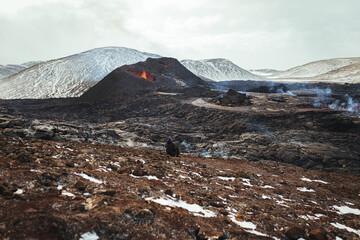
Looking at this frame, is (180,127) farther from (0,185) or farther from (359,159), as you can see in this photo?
(0,185)

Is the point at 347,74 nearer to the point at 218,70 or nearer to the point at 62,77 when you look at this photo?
the point at 218,70

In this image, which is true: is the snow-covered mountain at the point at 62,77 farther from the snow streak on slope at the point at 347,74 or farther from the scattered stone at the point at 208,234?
the snow streak on slope at the point at 347,74

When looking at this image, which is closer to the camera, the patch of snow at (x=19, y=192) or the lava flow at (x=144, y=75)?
the patch of snow at (x=19, y=192)

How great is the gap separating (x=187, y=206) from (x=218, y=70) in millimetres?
132259

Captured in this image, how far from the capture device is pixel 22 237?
206 centimetres

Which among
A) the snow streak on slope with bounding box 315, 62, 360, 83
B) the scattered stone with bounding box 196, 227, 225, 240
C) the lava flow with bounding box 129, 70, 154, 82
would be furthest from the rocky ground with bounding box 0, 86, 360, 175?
the snow streak on slope with bounding box 315, 62, 360, 83

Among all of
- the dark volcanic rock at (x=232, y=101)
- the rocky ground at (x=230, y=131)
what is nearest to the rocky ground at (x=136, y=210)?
the rocky ground at (x=230, y=131)

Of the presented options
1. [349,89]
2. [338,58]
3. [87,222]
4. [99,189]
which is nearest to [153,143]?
[99,189]

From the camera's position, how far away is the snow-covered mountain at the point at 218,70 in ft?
397

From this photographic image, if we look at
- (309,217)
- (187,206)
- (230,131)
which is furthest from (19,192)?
(230,131)

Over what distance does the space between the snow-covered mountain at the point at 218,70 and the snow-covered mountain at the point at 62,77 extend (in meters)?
53.7

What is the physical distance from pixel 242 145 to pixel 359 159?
834 centimetres

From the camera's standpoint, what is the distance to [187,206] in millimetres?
4129

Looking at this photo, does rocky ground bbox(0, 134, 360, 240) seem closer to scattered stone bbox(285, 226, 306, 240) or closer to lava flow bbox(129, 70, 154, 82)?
scattered stone bbox(285, 226, 306, 240)
